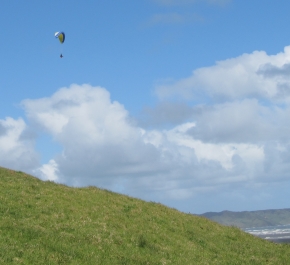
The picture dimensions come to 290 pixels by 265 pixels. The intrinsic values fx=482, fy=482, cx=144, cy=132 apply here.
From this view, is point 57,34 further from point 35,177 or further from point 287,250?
point 287,250

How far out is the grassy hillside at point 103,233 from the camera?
960 inches

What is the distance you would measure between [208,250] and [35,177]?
1917 centimetres

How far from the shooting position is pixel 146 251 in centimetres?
2880

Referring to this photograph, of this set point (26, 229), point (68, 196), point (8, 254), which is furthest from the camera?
point (68, 196)

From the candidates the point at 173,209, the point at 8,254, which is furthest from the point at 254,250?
the point at 8,254

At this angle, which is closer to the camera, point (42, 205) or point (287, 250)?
point (42, 205)

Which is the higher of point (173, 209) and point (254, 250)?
point (173, 209)

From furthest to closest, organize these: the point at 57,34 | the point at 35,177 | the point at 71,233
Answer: the point at 57,34 → the point at 35,177 → the point at 71,233

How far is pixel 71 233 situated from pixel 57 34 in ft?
103

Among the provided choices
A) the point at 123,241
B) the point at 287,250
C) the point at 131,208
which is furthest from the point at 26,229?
the point at 287,250

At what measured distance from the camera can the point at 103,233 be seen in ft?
97.2

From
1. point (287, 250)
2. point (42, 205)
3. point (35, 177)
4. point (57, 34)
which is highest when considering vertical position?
point (57, 34)

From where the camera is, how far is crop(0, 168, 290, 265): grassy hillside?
24391 mm

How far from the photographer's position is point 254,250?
38.1 meters
